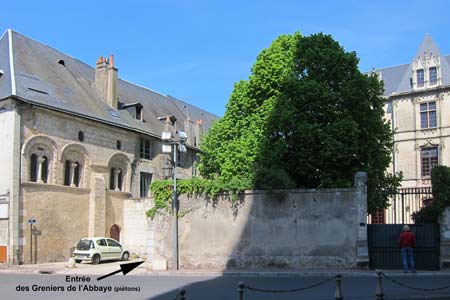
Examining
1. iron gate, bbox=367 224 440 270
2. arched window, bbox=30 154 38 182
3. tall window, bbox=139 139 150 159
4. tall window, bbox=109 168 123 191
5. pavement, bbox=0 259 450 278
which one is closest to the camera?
pavement, bbox=0 259 450 278

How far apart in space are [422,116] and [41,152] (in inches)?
1291

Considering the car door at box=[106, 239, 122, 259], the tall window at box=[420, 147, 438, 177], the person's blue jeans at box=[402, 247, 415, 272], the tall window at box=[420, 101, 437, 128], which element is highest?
the tall window at box=[420, 101, 437, 128]

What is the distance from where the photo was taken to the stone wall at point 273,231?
1814cm

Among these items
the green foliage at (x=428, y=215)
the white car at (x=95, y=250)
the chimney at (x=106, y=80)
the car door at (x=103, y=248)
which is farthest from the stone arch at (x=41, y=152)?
the green foliage at (x=428, y=215)

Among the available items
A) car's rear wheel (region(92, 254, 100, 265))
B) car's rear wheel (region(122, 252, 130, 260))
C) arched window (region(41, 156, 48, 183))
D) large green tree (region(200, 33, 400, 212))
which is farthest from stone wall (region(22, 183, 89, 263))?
large green tree (region(200, 33, 400, 212))

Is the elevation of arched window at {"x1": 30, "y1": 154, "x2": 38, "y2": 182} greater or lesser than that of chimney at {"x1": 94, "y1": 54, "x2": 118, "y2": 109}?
lesser

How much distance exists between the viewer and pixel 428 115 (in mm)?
44125

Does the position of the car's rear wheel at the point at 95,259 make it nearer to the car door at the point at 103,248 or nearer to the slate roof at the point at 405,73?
the car door at the point at 103,248

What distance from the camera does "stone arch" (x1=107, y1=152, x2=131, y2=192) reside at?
101ft

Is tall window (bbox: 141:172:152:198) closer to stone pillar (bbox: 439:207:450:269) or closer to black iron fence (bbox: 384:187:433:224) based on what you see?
black iron fence (bbox: 384:187:433:224)

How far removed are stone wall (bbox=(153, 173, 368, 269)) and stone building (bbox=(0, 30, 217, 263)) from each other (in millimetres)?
8808

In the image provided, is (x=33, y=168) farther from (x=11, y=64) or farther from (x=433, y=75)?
(x=433, y=75)

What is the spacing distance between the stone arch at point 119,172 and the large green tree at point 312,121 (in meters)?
7.23

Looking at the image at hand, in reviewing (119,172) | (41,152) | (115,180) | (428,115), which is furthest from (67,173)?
(428,115)
